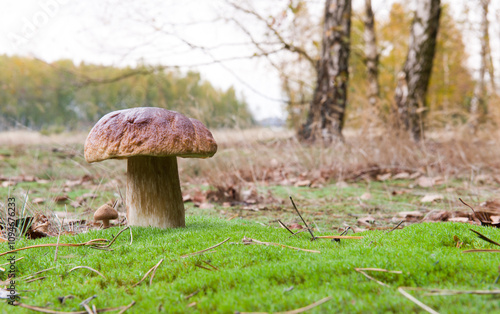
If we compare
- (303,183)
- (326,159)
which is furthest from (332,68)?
(303,183)

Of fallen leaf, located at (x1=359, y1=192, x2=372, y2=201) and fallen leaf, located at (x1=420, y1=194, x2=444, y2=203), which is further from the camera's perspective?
fallen leaf, located at (x1=359, y1=192, x2=372, y2=201)

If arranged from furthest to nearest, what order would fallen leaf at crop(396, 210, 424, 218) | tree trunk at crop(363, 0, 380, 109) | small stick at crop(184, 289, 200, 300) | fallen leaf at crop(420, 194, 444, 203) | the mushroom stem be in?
tree trunk at crop(363, 0, 380, 109), fallen leaf at crop(420, 194, 444, 203), fallen leaf at crop(396, 210, 424, 218), the mushroom stem, small stick at crop(184, 289, 200, 300)

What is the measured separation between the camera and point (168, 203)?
231cm

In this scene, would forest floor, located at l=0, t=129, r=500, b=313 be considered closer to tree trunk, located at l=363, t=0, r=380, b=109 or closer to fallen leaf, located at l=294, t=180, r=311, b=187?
fallen leaf, located at l=294, t=180, r=311, b=187

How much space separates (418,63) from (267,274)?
25.3 feet

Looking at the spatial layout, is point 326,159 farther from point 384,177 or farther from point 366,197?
point 366,197

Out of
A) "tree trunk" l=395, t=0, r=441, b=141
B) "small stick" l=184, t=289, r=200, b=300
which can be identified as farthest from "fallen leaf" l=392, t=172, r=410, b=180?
"small stick" l=184, t=289, r=200, b=300

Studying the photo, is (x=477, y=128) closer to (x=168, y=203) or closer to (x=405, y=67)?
(x=405, y=67)

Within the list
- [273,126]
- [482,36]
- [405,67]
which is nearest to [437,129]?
[405,67]

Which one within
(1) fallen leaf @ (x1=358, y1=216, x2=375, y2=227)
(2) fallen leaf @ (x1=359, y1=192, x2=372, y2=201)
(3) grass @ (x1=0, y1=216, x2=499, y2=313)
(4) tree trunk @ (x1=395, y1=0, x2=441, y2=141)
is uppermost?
(4) tree trunk @ (x1=395, y1=0, x2=441, y2=141)

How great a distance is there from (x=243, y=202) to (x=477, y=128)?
287 inches

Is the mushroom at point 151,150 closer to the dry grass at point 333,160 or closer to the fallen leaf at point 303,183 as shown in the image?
the dry grass at point 333,160

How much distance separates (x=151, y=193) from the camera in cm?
229

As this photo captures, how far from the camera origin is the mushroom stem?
2.29m
